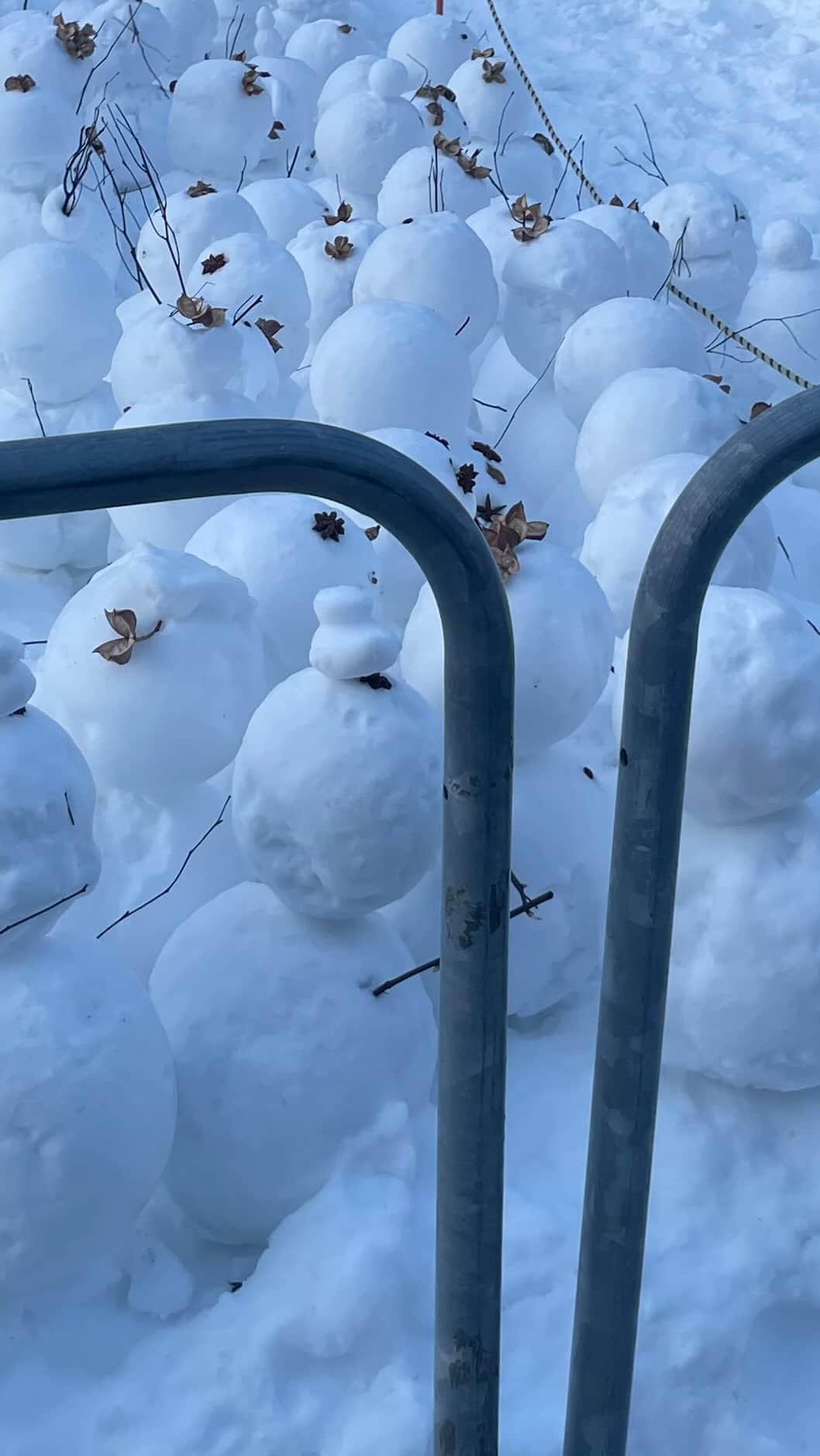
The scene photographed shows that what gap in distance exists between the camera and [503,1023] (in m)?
0.81

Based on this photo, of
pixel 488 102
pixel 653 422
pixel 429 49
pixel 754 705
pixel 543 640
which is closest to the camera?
pixel 754 705

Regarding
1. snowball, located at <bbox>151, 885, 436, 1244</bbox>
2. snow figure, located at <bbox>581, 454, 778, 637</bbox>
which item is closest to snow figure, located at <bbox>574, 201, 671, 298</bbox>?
snow figure, located at <bbox>581, 454, 778, 637</bbox>

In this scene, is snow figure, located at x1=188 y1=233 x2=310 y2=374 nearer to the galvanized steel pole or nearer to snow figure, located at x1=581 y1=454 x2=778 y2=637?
snow figure, located at x1=581 y1=454 x2=778 y2=637

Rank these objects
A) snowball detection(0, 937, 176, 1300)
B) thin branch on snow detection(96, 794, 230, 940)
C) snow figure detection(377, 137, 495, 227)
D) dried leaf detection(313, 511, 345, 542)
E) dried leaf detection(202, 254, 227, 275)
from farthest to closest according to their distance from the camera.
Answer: snow figure detection(377, 137, 495, 227)
dried leaf detection(202, 254, 227, 275)
dried leaf detection(313, 511, 345, 542)
thin branch on snow detection(96, 794, 230, 940)
snowball detection(0, 937, 176, 1300)

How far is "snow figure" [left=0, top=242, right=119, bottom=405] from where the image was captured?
2.00 metres

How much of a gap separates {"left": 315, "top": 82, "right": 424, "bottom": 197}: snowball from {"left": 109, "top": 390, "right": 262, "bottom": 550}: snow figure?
42.1 inches

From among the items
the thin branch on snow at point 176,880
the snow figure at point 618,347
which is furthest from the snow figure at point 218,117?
the thin branch on snow at point 176,880

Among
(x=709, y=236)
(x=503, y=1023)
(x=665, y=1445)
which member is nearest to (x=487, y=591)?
(x=503, y=1023)

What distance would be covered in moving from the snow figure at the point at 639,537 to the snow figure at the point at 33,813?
2.34 ft

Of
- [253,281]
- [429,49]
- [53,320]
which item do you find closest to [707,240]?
[253,281]

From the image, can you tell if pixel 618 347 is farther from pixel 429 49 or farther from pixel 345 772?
pixel 429 49

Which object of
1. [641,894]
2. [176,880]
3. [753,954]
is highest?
[641,894]

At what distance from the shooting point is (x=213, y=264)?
6.95ft

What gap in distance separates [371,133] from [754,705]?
6.26ft
